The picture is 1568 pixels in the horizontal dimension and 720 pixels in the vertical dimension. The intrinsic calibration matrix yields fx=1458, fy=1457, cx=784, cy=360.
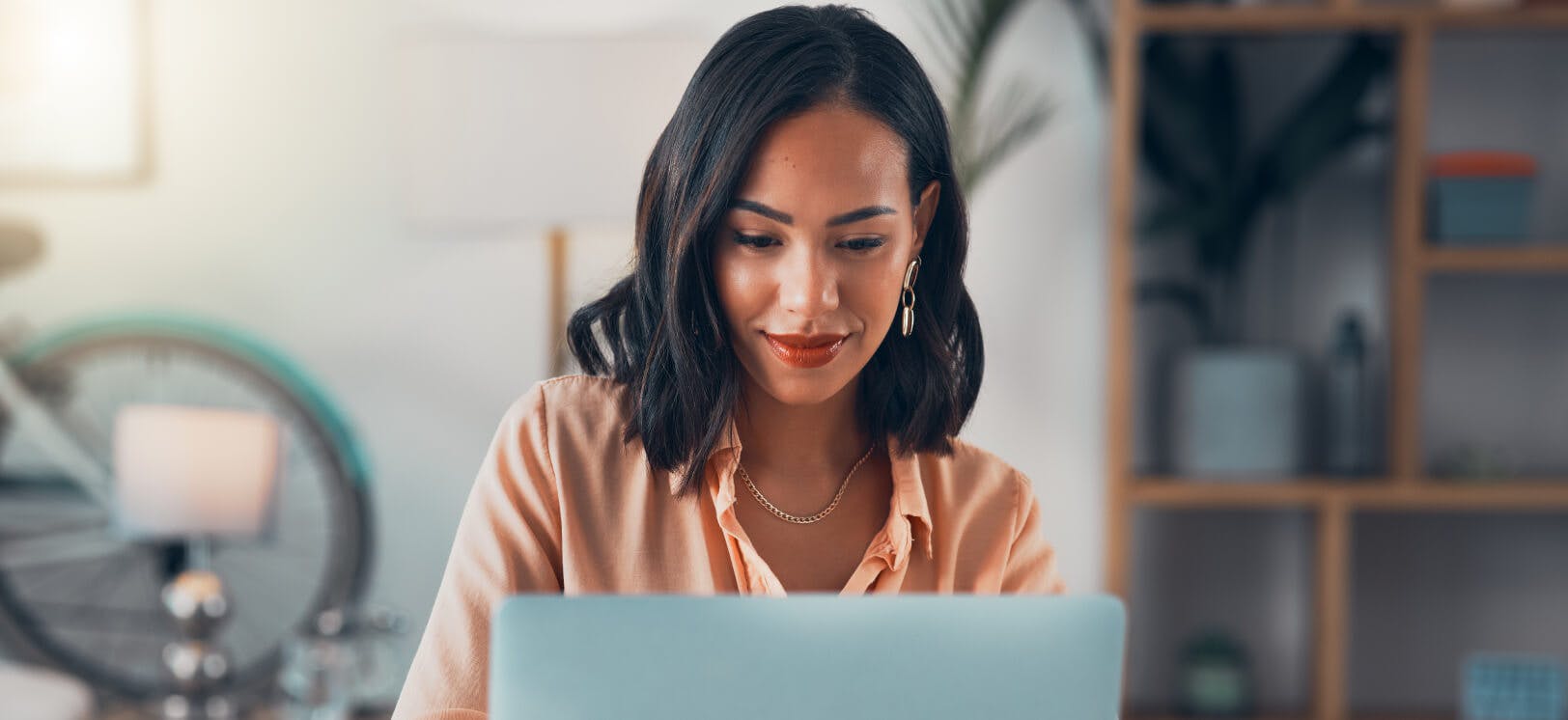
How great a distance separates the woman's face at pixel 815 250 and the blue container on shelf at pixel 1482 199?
1732 mm

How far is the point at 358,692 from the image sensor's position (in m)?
2.65

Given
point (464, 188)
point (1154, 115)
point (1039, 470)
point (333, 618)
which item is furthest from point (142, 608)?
point (1154, 115)

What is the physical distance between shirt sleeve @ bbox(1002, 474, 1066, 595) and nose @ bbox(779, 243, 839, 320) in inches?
9.0

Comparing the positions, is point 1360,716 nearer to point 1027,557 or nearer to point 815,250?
point 1027,557

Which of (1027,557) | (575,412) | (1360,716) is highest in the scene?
(575,412)

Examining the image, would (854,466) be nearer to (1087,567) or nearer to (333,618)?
(1087,567)

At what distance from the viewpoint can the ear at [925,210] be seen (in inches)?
36.3

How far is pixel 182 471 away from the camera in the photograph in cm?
241

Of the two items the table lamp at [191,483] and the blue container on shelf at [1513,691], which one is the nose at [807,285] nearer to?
the table lamp at [191,483]

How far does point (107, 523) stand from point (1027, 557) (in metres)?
2.36

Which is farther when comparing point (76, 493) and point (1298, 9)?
point (76, 493)

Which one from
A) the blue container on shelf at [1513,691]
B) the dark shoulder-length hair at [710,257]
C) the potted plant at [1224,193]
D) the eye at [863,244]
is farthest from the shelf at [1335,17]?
the eye at [863,244]

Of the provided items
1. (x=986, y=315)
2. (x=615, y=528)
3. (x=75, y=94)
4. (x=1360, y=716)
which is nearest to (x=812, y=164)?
(x=615, y=528)

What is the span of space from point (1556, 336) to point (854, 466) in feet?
6.65
